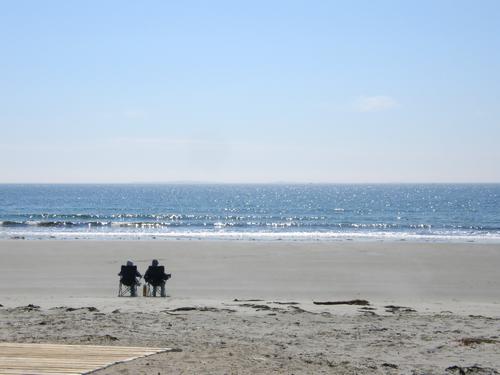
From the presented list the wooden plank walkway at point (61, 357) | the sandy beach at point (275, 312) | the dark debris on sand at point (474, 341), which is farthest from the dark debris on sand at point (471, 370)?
the wooden plank walkway at point (61, 357)

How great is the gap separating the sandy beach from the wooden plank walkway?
0.75ft

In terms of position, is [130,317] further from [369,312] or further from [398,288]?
[398,288]

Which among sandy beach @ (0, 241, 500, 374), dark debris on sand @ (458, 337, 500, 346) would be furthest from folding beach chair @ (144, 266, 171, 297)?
dark debris on sand @ (458, 337, 500, 346)

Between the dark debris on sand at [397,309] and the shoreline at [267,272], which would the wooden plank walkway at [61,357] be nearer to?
the shoreline at [267,272]

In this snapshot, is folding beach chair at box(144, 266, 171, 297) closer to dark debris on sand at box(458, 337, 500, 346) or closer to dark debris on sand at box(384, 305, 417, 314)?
dark debris on sand at box(384, 305, 417, 314)

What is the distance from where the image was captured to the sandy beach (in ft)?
25.7

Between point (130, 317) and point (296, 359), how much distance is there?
387 centimetres

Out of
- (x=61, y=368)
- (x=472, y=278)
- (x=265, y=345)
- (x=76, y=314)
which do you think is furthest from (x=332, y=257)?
(x=61, y=368)

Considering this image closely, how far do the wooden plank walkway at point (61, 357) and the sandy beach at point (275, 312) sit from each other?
0.23m

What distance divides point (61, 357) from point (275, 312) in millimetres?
5304

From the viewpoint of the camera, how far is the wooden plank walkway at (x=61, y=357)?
655 centimetres

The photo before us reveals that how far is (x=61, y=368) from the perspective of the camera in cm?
660

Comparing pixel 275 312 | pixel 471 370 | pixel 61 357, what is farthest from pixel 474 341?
pixel 61 357

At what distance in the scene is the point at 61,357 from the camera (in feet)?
23.1
